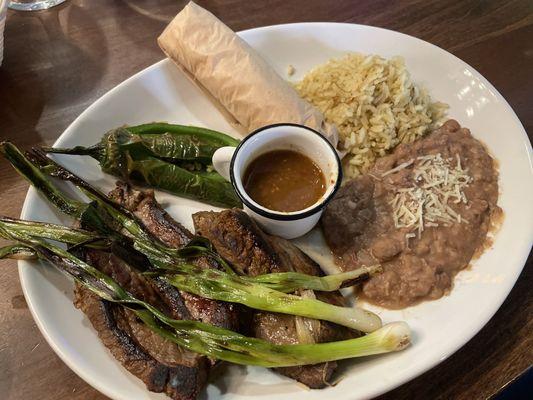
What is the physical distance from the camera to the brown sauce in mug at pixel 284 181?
2268 millimetres

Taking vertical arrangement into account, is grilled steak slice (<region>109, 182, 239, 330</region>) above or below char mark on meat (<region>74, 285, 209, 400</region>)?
above

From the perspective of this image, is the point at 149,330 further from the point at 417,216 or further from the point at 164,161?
the point at 417,216

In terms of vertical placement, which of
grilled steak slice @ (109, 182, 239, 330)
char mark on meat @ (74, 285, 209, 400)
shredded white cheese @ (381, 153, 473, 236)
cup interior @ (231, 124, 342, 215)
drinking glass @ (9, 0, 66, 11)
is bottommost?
char mark on meat @ (74, 285, 209, 400)

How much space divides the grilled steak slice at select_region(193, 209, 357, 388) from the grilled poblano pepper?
0.94 ft

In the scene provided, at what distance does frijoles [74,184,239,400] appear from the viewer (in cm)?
178

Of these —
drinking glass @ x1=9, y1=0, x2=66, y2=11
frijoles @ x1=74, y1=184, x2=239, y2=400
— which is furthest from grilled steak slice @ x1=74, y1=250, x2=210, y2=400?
drinking glass @ x1=9, y1=0, x2=66, y2=11

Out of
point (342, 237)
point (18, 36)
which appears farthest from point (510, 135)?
point (18, 36)

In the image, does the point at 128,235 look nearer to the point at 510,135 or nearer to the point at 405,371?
the point at 405,371

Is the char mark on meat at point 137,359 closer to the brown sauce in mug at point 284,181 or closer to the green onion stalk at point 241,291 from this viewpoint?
the green onion stalk at point 241,291

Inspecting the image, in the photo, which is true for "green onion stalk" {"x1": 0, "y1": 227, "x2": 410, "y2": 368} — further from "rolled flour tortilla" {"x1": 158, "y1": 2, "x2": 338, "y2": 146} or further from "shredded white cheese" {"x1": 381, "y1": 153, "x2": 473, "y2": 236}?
"rolled flour tortilla" {"x1": 158, "y1": 2, "x2": 338, "y2": 146}

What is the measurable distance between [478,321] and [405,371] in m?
0.39

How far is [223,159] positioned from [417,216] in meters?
0.97

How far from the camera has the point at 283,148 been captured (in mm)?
2412

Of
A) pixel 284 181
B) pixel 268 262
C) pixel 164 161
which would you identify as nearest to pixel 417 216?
pixel 284 181
